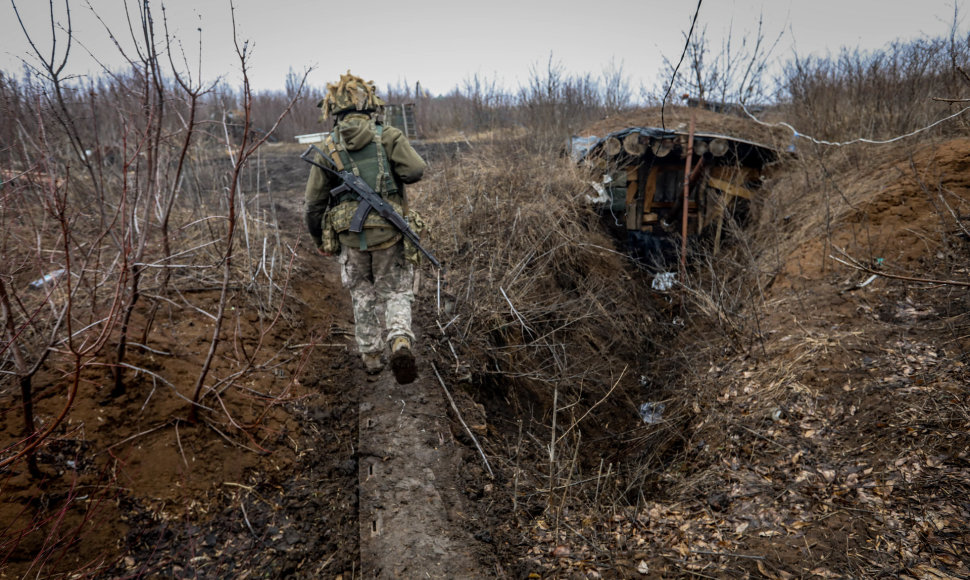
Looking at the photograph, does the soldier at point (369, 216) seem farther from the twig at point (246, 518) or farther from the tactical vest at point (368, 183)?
the twig at point (246, 518)

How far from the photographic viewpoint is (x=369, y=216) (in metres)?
3.62

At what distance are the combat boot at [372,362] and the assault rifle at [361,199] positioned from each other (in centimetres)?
93

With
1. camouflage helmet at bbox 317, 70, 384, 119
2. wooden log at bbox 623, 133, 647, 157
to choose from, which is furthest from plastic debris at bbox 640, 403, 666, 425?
wooden log at bbox 623, 133, 647, 157

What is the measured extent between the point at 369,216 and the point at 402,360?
1057 millimetres

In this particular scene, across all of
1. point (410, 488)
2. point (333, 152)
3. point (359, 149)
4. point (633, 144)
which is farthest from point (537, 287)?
point (633, 144)

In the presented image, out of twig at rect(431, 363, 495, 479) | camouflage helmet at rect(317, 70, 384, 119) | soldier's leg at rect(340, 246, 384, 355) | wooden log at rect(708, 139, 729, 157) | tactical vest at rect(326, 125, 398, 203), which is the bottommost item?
twig at rect(431, 363, 495, 479)

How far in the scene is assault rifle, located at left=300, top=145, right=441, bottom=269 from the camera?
11.8 ft

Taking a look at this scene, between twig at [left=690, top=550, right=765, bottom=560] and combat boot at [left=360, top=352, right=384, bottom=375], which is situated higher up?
combat boot at [left=360, top=352, right=384, bottom=375]

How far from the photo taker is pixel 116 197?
18.6 ft

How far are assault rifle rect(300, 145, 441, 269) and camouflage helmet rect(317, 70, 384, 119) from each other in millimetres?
322

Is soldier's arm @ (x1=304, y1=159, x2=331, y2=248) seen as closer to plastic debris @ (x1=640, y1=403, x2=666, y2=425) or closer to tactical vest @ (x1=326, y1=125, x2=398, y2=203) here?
tactical vest @ (x1=326, y1=125, x2=398, y2=203)

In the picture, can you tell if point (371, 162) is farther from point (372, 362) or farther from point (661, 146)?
point (661, 146)

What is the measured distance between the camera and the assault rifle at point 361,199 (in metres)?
3.59

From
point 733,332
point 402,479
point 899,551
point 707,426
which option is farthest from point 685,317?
point 402,479
